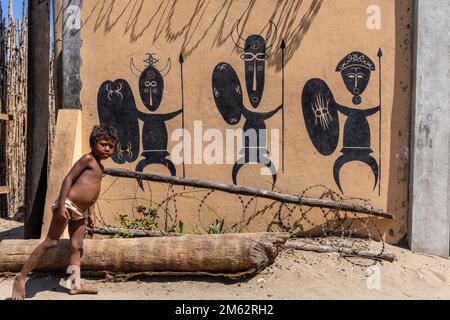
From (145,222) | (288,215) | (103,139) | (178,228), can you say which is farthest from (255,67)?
(103,139)

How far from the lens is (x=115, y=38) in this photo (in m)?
6.27

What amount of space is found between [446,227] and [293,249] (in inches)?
78.0

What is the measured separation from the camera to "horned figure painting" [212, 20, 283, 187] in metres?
6.14

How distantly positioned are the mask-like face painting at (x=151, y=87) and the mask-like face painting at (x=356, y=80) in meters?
2.32

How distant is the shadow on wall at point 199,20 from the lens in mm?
6102

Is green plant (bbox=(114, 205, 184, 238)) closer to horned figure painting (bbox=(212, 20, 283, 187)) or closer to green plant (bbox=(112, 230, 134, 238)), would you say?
green plant (bbox=(112, 230, 134, 238))

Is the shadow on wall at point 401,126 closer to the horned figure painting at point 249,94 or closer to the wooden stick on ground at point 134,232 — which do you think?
the horned figure painting at point 249,94

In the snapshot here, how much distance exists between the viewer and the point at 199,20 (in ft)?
20.3

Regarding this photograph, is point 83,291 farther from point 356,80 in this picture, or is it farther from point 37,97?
point 356,80

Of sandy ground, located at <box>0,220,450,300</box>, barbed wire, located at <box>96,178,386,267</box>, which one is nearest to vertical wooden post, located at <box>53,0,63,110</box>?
barbed wire, located at <box>96,178,386,267</box>

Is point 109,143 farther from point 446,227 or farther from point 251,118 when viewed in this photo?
point 446,227

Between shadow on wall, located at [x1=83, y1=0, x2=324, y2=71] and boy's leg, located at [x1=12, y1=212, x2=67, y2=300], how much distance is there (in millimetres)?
2939

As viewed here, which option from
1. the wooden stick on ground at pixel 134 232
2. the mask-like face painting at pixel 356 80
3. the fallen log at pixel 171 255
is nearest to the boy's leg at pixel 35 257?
the fallen log at pixel 171 255

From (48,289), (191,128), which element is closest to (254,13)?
(191,128)
